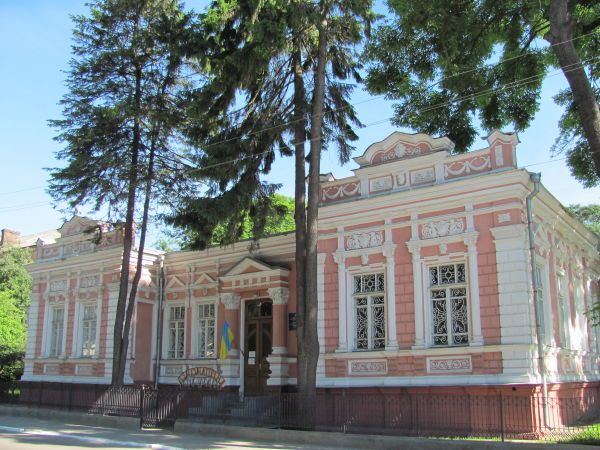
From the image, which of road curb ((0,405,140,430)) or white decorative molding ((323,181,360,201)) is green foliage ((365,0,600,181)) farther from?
road curb ((0,405,140,430))

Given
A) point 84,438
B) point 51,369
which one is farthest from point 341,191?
point 51,369

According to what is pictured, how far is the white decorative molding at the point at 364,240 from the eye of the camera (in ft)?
54.3

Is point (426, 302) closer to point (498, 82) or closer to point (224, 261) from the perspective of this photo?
point (498, 82)

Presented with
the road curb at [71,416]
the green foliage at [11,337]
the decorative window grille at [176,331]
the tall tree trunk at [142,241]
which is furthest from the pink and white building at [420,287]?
the green foliage at [11,337]

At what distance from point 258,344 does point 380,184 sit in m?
7.12

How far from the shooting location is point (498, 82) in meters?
15.6


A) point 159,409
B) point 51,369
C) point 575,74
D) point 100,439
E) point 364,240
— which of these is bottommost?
point 100,439

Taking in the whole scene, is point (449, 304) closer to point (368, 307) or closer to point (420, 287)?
point (420, 287)

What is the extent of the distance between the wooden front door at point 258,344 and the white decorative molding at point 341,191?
476 centimetres

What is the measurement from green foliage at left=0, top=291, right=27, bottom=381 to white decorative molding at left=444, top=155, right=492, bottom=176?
22.6 metres

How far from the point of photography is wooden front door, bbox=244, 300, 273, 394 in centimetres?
1995

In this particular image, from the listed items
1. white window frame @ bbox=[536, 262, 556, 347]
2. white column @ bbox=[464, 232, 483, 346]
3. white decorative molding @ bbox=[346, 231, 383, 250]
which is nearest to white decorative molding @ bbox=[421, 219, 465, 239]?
white column @ bbox=[464, 232, 483, 346]

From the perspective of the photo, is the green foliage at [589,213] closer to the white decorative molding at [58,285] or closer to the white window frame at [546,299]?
the white window frame at [546,299]

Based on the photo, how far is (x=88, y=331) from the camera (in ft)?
78.3
